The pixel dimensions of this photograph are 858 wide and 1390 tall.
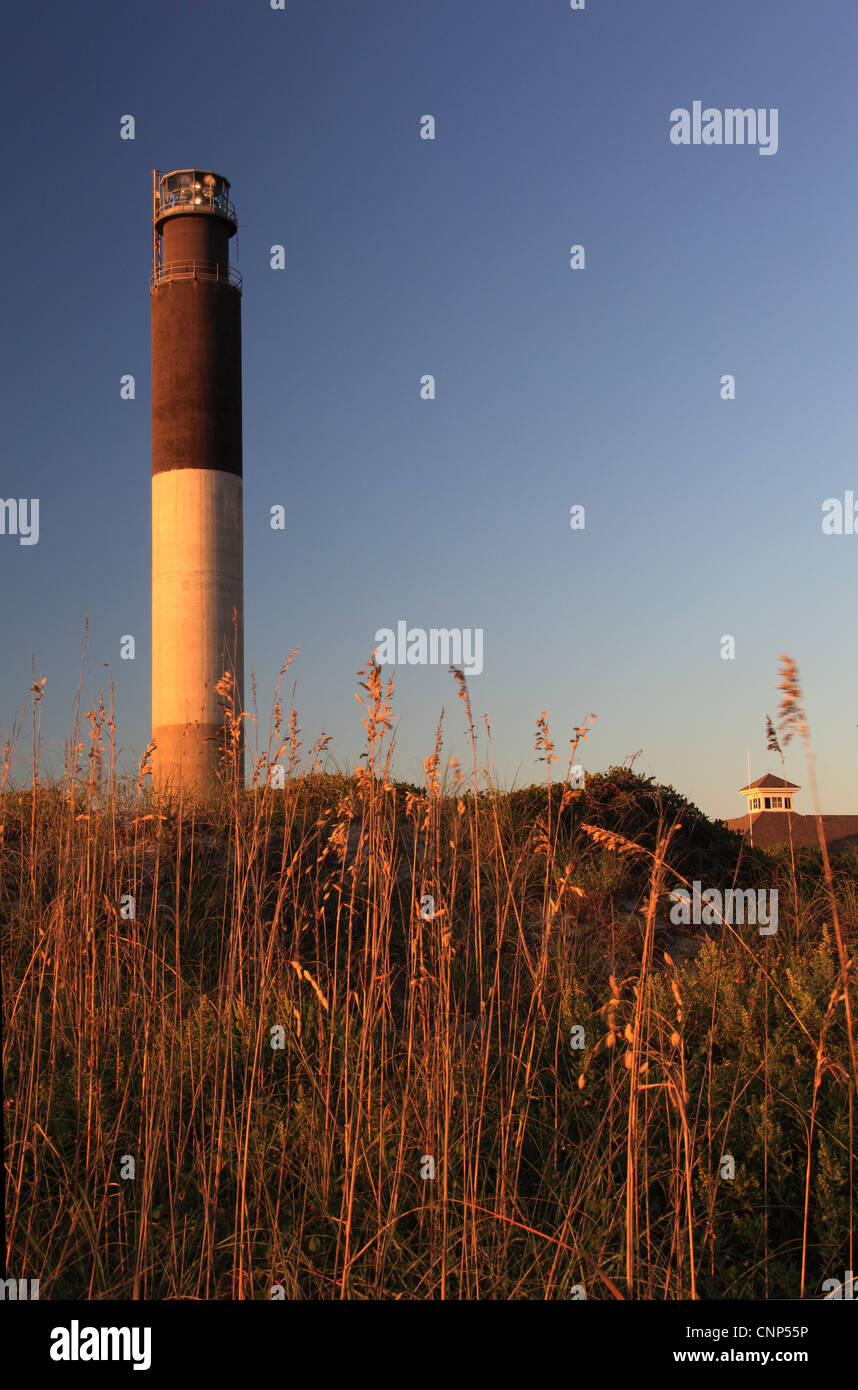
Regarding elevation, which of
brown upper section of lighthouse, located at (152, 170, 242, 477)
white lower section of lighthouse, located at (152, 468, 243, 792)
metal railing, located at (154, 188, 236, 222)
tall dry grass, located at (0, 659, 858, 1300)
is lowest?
tall dry grass, located at (0, 659, 858, 1300)

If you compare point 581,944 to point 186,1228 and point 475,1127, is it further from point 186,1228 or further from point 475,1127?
point 186,1228

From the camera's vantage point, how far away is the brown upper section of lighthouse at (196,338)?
1634cm

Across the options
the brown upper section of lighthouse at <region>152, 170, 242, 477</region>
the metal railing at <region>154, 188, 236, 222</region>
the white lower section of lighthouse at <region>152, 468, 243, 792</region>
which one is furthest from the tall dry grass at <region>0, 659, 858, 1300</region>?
the metal railing at <region>154, 188, 236, 222</region>

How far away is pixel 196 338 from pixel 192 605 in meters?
4.50

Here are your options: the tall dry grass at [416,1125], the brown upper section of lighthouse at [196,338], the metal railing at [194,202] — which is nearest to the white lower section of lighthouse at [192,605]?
the brown upper section of lighthouse at [196,338]

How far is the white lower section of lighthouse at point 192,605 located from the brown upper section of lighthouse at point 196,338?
0.51 metres

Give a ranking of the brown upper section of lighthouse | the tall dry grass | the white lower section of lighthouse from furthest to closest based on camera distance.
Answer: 1. the brown upper section of lighthouse
2. the white lower section of lighthouse
3. the tall dry grass

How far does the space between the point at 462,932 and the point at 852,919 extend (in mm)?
2726

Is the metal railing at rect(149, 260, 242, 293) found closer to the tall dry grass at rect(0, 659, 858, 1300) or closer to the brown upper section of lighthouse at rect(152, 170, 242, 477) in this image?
the brown upper section of lighthouse at rect(152, 170, 242, 477)

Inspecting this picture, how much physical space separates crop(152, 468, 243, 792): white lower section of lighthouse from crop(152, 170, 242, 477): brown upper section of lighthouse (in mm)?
510

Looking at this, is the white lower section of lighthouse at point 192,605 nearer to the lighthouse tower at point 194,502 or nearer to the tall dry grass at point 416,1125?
the lighthouse tower at point 194,502

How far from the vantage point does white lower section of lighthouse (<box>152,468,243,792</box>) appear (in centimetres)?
1600

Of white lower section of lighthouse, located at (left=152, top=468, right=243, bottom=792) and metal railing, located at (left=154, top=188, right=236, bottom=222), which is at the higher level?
metal railing, located at (left=154, top=188, right=236, bottom=222)
